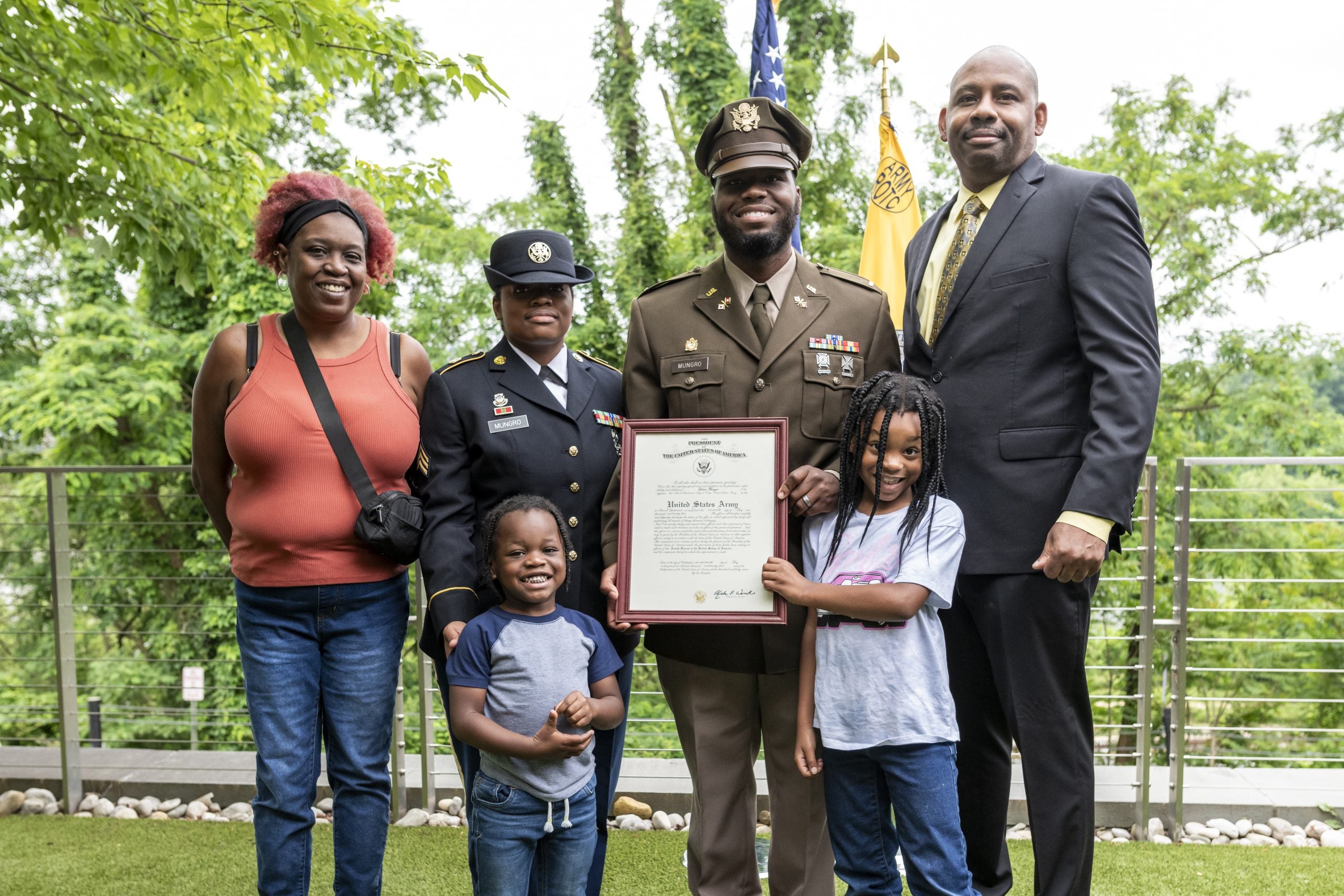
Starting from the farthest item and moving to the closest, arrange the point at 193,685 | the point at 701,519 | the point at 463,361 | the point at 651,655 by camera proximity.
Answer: the point at 651,655, the point at 193,685, the point at 463,361, the point at 701,519

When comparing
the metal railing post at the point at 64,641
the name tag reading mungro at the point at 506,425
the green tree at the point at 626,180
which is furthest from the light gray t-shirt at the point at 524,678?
the green tree at the point at 626,180

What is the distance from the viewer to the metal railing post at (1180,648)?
4488mm

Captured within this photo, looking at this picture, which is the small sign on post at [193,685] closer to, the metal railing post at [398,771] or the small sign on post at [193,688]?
the small sign on post at [193,688]

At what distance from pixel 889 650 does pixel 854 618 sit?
111 millimetres

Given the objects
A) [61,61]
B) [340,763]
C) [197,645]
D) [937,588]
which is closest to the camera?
[937,588]

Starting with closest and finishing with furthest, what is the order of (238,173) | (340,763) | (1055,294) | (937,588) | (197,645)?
1. (937,588)
2. (1055,294)
3. (340,763)
4. (238,173)
5. (197,645)

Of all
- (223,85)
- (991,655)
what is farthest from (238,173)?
(991,655)

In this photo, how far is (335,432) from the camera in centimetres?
267

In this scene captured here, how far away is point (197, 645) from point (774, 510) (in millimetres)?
12532

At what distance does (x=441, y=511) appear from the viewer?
8.84ft

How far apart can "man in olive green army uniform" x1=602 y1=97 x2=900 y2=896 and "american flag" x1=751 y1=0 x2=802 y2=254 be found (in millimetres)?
4876

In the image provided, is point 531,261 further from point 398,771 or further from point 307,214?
point 398,771

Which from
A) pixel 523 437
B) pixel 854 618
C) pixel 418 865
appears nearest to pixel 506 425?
pixel 523 437

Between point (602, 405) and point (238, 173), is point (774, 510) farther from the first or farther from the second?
point (238, 173)
